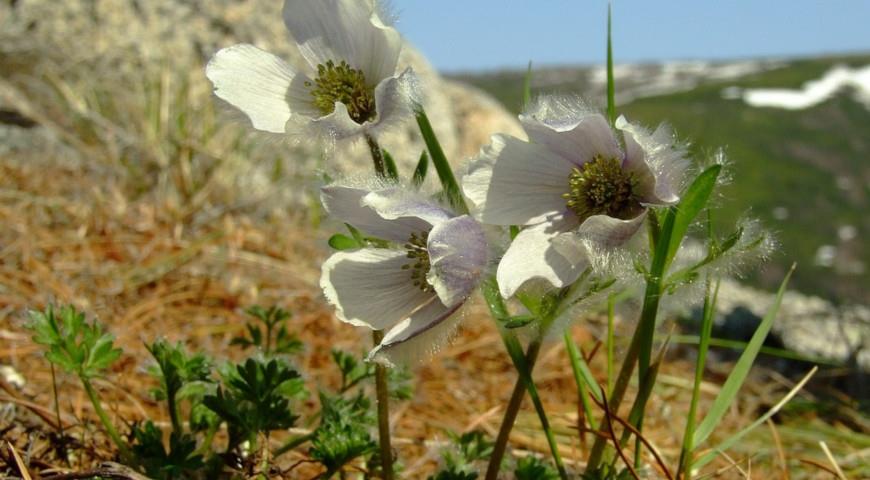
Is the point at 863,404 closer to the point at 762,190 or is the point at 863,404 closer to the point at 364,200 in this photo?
the point at 364,200

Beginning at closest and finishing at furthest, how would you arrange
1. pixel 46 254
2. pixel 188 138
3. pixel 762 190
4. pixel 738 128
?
pixel 46 254 → pixel 188 138 → pixel 762 190 → pixel 738 128

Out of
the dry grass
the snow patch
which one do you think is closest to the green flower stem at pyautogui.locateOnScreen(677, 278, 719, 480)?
the dry grass

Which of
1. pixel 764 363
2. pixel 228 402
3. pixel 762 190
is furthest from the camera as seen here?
pixel 762 190

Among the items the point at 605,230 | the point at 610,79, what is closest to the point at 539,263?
the point at 605,230

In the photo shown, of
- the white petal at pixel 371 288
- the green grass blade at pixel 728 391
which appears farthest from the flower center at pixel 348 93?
the green grass blade at pixel 728 391

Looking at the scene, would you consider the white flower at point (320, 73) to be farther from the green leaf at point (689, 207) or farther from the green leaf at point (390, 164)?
the green leaf at point (689, 207)

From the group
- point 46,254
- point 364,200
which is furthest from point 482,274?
point 46,254
